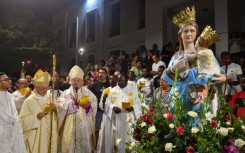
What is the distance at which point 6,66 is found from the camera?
25594 mm

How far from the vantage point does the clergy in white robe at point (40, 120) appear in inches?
264

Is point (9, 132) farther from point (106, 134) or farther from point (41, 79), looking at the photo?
point (106, 134)

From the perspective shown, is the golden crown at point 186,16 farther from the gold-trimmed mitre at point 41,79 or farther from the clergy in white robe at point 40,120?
the gold-trimmed mitre at point 41,79

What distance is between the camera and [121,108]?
7691 mm

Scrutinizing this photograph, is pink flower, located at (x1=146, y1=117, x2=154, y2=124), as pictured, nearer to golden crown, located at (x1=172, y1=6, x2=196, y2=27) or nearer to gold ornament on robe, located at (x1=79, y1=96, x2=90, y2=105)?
golden crown, located at (x1=172, y1=6, x2=196, y2=27)

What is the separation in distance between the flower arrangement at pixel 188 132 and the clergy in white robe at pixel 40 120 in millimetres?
3863

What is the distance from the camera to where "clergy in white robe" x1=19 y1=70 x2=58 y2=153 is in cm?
670

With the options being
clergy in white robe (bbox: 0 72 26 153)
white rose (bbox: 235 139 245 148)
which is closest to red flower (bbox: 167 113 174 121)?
white rose (bbox: 235 139 245 148)

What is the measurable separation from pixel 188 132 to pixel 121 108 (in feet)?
15.6

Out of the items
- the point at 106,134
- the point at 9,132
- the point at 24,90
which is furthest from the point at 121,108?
the point at 24,90

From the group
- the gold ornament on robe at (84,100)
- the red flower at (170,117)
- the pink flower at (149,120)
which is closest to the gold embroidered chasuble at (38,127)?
the gold ornament on robe at (84,100)

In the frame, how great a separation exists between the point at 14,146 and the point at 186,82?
4.29 metres

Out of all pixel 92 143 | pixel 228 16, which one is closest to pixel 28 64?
pixel 228 16

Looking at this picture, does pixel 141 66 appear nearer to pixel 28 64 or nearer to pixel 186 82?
pixel 186 82
